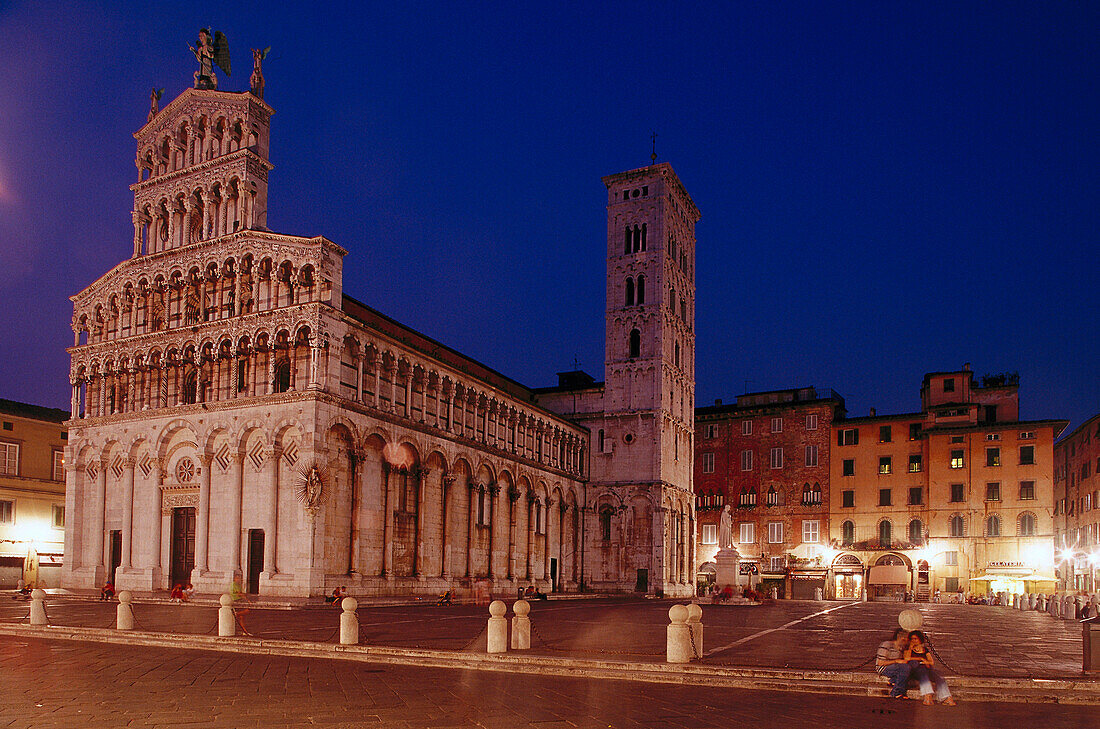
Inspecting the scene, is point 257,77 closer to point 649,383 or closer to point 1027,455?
point 649,383

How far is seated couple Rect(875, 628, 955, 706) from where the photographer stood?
1177 cm

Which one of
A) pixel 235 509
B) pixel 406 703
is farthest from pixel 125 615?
pixel 235 509

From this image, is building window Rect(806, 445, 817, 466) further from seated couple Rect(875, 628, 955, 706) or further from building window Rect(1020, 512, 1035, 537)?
seated couple Rect(875, 628, 955, 706)

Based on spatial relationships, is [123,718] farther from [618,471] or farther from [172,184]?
[618,471]

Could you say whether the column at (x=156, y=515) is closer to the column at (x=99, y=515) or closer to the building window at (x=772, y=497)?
the column at (x=99, y=515)

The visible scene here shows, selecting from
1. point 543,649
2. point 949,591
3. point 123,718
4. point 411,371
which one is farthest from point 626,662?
point 949,591

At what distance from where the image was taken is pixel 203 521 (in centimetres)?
3588

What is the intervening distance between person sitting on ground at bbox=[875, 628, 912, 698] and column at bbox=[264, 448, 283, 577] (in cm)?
2626

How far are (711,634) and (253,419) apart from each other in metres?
20.9

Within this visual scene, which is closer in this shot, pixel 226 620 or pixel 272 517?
pixel 226 620

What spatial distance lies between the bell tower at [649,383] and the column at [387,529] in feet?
79.4

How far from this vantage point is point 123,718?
9820mm

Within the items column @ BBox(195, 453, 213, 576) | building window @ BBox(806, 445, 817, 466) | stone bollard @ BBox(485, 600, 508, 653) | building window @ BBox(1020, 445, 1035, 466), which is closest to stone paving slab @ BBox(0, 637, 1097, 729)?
stone bollard @ BBox(485, 600, 508, 653)

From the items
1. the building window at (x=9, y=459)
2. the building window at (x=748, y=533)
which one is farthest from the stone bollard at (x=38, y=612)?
the building window at (x=748, y=533)
